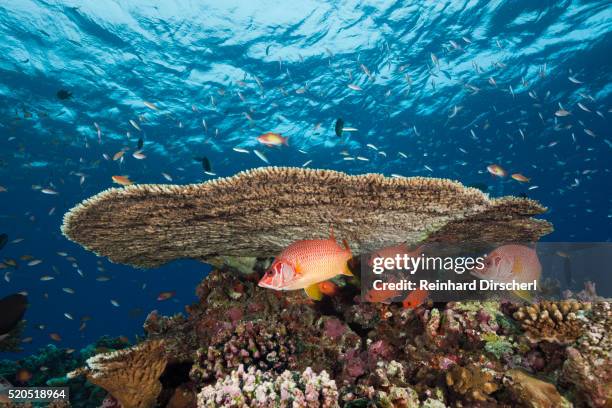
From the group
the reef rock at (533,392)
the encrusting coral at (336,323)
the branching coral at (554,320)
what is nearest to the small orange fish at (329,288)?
the encrusting coral at (336,323)

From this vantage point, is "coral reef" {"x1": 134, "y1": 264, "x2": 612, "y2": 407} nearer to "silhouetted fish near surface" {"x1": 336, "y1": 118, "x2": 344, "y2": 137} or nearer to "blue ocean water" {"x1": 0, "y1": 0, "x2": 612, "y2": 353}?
"silhouetted fish near surface" {"x1": 336, "y1": 118, "x2": 344, "y2": 137}

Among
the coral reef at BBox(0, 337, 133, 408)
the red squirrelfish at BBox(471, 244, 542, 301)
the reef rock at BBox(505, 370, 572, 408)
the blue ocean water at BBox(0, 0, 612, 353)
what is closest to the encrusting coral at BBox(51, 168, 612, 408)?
the reef rock at BBox(505, 370, 572, 408)

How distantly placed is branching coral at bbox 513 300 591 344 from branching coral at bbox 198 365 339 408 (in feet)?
7.98

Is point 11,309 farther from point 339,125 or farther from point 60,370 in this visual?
point 60,370

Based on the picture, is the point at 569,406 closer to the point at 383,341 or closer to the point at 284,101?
the point at 383,341

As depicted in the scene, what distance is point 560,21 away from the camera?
17750 millimetres

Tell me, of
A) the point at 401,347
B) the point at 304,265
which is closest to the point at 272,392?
the point at 304,265

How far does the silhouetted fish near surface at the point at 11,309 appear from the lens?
4910 millimetres

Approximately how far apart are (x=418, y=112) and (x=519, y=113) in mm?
7002

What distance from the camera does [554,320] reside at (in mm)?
3904

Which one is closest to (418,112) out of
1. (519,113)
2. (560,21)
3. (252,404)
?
(519,113)

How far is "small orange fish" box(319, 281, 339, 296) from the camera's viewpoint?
221 inches

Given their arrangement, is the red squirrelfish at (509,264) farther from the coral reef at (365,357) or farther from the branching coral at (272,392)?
the branching coral at (272,392)

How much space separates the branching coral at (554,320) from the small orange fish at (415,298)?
111 cm
